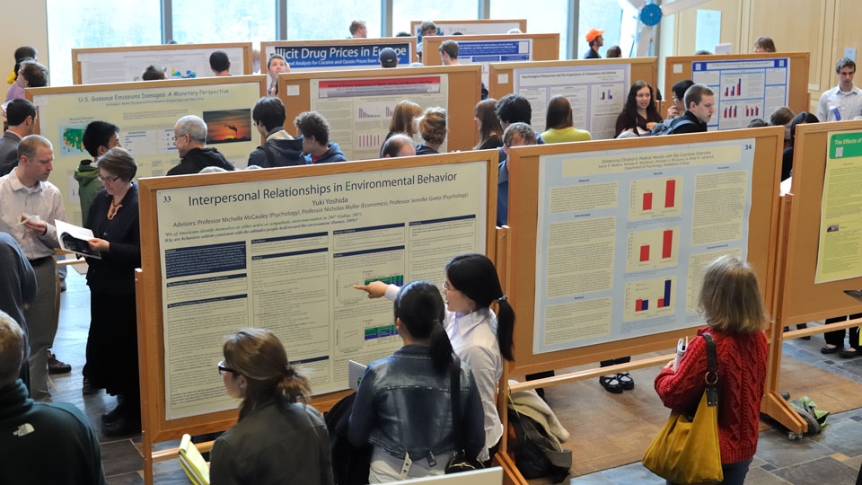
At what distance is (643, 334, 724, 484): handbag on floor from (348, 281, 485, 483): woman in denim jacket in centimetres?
90

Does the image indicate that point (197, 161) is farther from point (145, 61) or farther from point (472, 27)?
point (472, 27)

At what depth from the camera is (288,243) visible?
3883mm

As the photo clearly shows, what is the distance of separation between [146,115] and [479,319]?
4.47m

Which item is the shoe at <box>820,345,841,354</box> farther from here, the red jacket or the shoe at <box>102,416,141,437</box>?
the shoe at <box>102,416,141,437</box>

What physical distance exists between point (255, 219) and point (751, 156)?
258 centimetres

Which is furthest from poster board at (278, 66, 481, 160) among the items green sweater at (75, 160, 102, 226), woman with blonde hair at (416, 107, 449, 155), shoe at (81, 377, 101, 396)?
shoe at (81, 377, 101, 396)

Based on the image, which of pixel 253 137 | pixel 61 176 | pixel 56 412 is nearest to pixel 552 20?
pixel 253 137

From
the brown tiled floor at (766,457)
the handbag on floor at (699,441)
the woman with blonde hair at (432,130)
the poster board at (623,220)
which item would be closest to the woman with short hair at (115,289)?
the brown tiled floor at (766,457)

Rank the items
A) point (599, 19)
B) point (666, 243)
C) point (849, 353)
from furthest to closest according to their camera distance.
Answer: point (599, 19) → point (849, 353) → point (666, 243)

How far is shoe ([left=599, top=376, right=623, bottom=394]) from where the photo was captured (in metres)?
5.71

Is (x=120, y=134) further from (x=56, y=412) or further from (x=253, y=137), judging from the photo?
(x=56, y=412)

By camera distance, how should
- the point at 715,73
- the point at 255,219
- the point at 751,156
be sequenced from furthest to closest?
the point at 715,73
the point at 751,156
the point at 255,219

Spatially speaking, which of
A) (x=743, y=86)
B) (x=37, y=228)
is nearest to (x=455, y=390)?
(x=37, y=228)

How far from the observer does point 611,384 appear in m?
5.74
